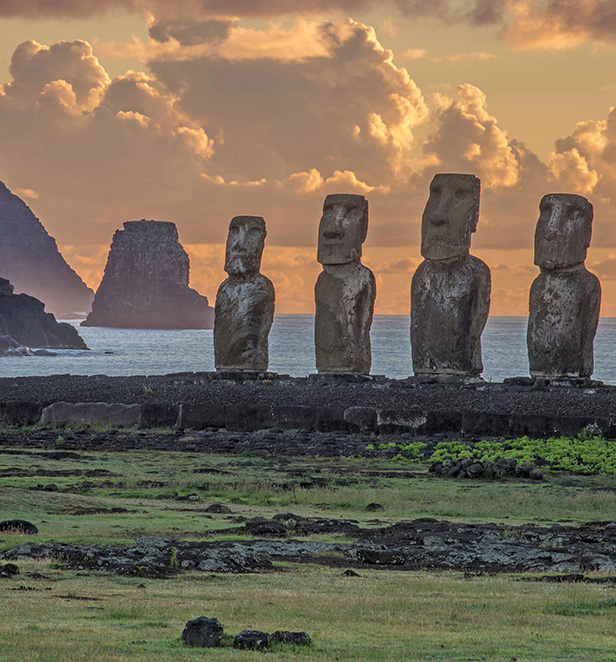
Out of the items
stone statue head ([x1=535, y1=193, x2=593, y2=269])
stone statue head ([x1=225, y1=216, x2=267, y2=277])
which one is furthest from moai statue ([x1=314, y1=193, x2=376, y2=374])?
stone statue head ([x1=535, y1=193, x2=593, y2=269])

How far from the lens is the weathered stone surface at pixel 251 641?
20.6 ft

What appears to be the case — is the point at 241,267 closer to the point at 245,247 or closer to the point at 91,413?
the point at 245,247

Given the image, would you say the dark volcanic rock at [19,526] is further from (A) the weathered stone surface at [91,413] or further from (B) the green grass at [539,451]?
(A) the weathered stone surface at [91,413]

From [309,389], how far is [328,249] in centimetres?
389

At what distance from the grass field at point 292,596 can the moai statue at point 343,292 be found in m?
11.5

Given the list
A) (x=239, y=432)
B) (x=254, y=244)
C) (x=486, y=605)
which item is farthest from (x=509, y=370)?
(x=486, y=605)

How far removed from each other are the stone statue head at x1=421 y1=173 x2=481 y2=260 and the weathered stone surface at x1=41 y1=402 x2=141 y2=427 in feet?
22.6

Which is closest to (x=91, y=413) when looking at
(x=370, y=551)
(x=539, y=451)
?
(x=539, y=451)

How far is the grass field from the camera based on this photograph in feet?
21.0

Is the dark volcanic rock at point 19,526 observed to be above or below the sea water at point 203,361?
below

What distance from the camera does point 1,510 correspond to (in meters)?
11.8

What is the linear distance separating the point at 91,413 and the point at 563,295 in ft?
31.6

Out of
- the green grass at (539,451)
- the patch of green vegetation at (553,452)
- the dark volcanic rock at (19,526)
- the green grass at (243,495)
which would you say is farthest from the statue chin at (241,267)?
the dark volcanic rock at (19,526)

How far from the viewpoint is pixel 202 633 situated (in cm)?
632
